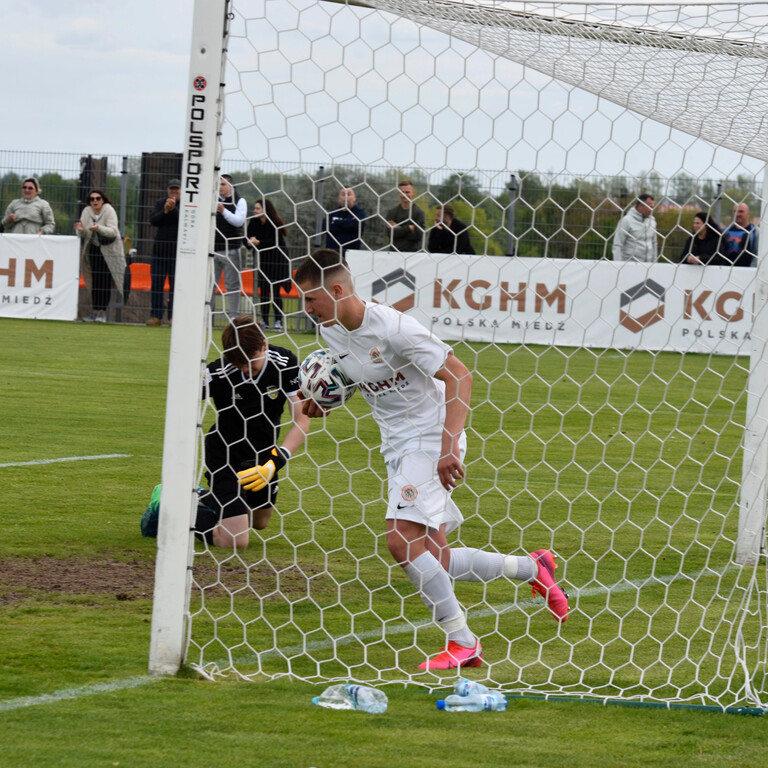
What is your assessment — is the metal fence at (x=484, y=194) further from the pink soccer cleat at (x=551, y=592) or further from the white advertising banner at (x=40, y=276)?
the white advertising banner at (x=40, y=276)

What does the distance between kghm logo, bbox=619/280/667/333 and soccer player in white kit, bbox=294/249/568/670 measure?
1066 centimetres

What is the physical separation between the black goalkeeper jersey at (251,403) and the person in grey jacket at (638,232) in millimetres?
1773

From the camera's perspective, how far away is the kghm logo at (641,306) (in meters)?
15.1

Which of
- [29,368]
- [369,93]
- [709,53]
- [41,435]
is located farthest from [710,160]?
[29,368]

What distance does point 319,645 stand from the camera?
13.8 feet

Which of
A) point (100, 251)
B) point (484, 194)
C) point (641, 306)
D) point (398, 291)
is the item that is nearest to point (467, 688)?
point (484, 194)

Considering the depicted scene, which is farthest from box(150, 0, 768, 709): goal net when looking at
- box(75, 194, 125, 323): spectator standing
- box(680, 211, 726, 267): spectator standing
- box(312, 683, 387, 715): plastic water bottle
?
box(75, 194, 125, 323): spectator standing

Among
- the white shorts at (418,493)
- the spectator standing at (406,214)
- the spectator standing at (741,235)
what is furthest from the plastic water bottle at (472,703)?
the spectator standing at (741,235)

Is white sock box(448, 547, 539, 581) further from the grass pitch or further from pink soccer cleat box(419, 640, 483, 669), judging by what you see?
pink soccer cleat box(419, 640, 483, 669)

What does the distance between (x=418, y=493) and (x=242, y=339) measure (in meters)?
1.31

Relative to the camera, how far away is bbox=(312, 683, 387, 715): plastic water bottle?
3516mm

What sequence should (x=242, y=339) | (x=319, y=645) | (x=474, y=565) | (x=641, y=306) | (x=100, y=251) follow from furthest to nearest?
(x=100, y=251)
(x=641, y=306)
(x=242, y=339)
(x=474, y=565)
(x=319, y=645)

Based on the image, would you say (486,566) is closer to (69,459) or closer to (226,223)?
(226,223)

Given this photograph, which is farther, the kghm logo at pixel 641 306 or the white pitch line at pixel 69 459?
the kghm logo at pixel 641 306
